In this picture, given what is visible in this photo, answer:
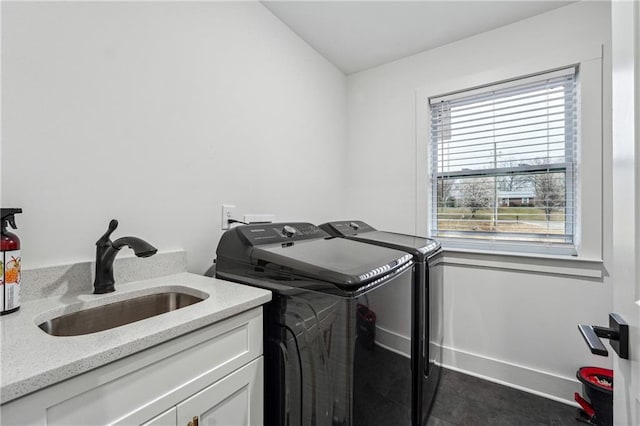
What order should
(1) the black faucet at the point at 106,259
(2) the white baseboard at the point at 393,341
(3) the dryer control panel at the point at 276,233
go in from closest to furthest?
(1) the black faucet at the point at 106,259
(2) the white baseboard at the point at 393,341
(3) the dryer control panel at the point at 276,233

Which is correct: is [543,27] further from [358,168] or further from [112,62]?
[112,62]

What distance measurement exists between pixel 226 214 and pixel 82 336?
3.30ft

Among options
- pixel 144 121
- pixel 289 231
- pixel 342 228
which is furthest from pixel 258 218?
pixel 144 121

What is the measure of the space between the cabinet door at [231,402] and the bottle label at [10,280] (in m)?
0.59

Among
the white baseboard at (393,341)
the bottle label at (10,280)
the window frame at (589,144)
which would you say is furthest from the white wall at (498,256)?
the bottle label at (10,280)

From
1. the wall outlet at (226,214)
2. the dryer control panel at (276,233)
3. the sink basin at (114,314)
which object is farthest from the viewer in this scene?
the wall outlet at (226,214)

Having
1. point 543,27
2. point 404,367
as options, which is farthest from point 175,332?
point 543,27

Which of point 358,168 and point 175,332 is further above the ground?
point 358,168

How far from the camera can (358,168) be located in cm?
277

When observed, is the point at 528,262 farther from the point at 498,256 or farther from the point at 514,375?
the point at 514,375

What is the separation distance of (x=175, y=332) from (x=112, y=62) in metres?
1.14

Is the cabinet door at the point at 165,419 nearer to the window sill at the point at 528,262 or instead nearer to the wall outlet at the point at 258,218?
the wall outlet at the point at 258,218

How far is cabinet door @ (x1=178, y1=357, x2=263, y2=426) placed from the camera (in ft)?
2.75

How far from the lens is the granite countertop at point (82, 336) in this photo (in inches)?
21.9
